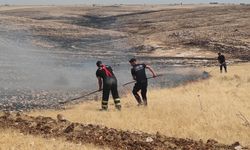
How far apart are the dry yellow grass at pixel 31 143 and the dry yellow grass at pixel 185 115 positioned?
11.2 ft

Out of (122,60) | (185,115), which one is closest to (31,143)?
(185,115)

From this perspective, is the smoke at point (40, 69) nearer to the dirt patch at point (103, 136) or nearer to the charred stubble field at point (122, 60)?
the charred stubble field at point (122, 60)

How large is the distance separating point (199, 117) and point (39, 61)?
91.5 feet

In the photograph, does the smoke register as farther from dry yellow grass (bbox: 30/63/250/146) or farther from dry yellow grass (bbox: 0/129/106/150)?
dry yellow grass (bbox: 0/129/106/150)

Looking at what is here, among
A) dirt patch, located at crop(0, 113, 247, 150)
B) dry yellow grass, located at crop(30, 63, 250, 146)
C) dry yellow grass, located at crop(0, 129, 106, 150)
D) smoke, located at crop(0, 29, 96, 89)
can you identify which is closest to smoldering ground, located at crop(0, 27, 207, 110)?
smoke, located at crop(0, 29, 96, 89)

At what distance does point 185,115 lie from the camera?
702 inches

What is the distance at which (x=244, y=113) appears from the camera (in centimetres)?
1814

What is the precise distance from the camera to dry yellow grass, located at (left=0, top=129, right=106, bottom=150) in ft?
39.7

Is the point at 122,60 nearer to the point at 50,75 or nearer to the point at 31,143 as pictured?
the point at 50,75

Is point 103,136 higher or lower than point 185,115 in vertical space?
higher

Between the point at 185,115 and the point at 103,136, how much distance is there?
4514 millimetres

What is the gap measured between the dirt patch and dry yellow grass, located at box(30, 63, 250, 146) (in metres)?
1.01

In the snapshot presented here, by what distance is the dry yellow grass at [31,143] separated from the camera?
12095mm

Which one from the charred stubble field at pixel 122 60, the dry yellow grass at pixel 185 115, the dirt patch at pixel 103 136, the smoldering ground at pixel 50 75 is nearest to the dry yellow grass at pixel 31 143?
the charred stubble field at pixel 122 60
